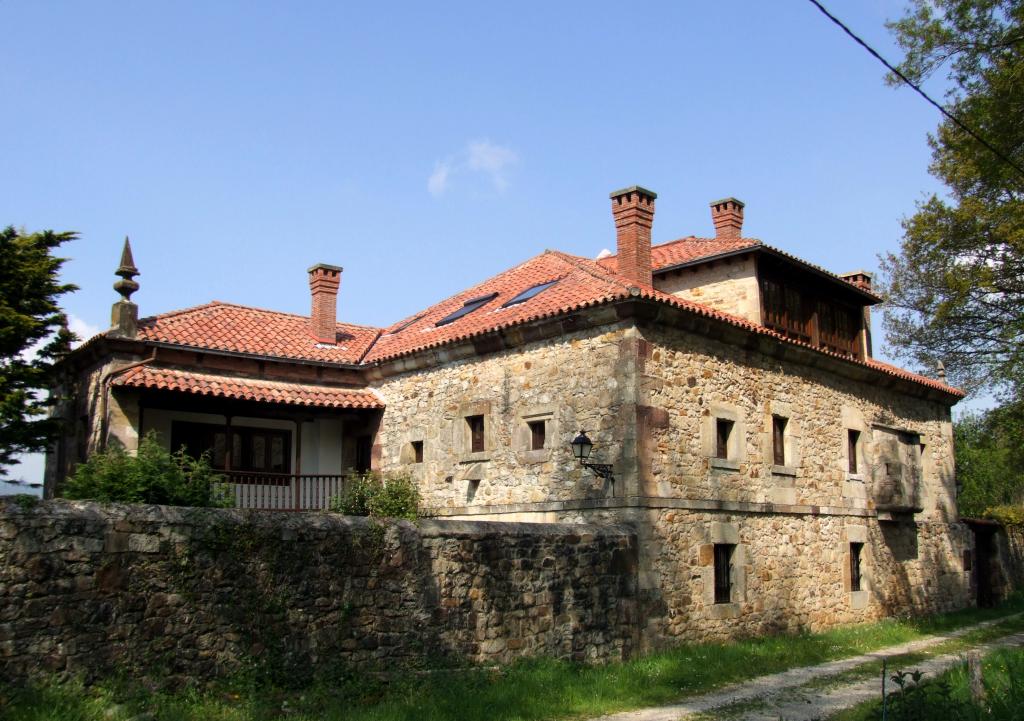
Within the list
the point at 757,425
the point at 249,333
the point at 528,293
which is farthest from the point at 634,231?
the point at 249,333

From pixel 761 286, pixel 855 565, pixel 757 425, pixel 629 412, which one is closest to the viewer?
pixel 629 412

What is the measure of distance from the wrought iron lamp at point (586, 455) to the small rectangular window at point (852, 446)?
7.46 metres

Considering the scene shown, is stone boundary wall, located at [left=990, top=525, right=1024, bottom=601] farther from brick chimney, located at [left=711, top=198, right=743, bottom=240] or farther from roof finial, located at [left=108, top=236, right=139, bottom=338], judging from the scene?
roof finial, located at [left=108, top=236, right=139, bottom=338]

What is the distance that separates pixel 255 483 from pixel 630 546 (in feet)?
28.5

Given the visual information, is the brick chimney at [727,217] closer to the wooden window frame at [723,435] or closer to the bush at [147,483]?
the wooden window frame at [723,435]

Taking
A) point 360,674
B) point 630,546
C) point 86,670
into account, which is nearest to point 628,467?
point 630,546

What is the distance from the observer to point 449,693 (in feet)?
32.7

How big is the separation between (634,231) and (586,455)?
14.3ft

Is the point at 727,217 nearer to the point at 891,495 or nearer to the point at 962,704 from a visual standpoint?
the point at 891,495

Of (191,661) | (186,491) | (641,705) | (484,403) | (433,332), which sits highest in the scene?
(433,332)

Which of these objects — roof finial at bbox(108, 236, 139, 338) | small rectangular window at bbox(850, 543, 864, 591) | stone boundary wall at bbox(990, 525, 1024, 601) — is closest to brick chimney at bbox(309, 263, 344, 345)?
roof finial at bbox(108, 236, 139, 338)

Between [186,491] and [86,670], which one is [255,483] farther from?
[86,670]

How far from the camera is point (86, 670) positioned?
7930 millimetres

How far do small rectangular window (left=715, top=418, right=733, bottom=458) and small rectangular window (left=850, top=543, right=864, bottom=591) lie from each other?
494 centimetres
